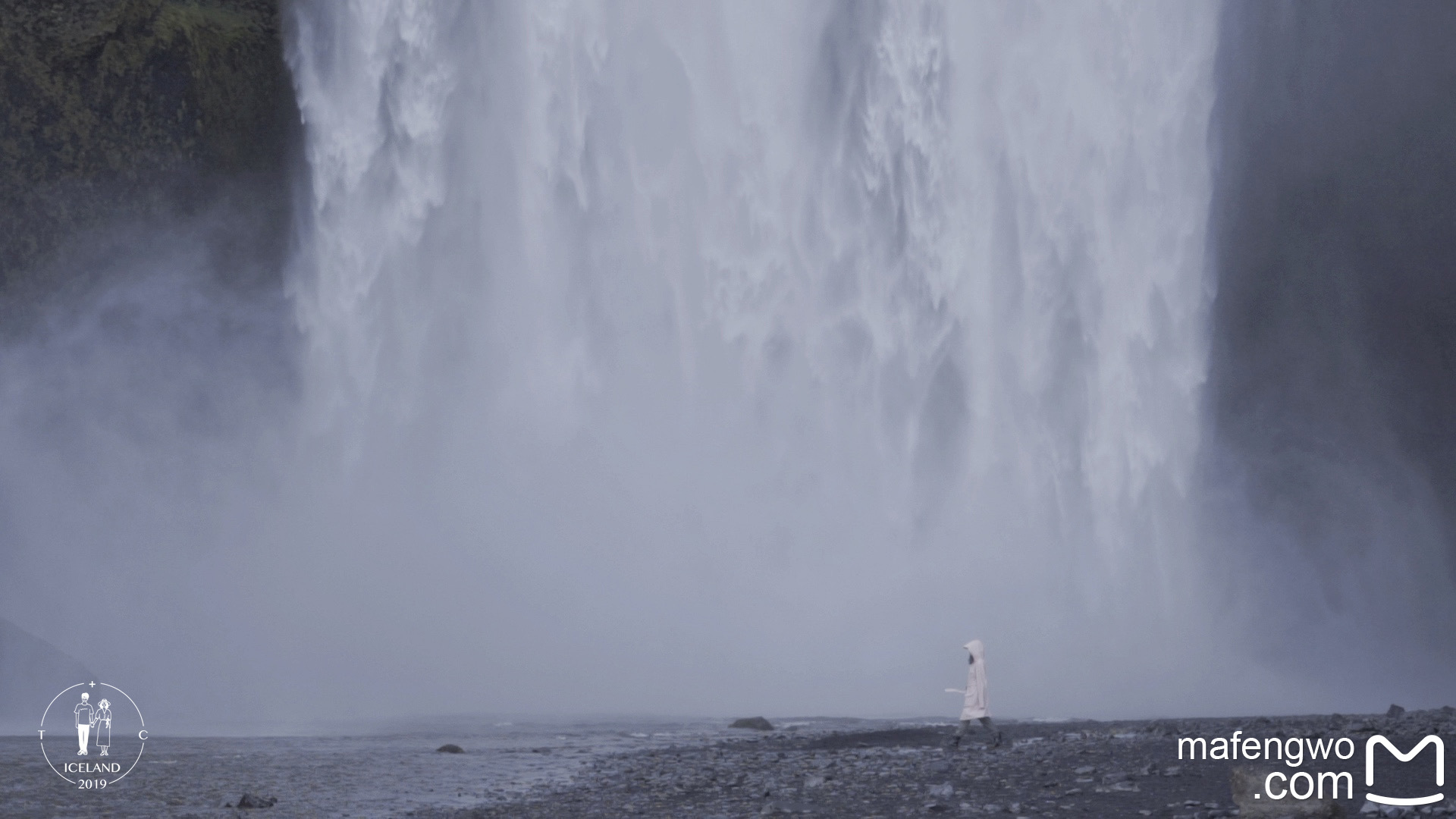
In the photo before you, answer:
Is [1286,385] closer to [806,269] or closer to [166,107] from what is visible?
[806,269]

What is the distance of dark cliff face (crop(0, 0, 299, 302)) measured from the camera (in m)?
31.3

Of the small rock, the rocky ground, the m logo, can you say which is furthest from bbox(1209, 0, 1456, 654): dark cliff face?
the small rock

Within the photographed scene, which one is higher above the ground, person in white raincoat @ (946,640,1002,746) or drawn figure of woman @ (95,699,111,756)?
person in white raincoat @ (946,640,1002,746)

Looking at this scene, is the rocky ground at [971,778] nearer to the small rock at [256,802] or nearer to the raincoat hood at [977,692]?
the raincoat hood at [977,692]

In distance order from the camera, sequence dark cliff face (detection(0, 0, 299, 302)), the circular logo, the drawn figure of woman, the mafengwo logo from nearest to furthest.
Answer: the mafengwo logo
the circular logo
the drawn figure of woman
dark cliff face (detection(0, 0, 299, 302))

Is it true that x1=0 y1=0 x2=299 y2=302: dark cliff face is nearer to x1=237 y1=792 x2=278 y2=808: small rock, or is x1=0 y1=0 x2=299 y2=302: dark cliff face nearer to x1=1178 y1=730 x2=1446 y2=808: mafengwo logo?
x1=237 y1=792 x2=278 y2=808: small rock

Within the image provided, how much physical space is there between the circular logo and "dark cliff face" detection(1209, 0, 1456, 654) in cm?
2294

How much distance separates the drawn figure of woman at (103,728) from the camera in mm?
15115

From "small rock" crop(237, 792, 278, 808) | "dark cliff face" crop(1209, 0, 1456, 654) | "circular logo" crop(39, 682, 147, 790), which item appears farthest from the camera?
"dark cliff face" crop(1209, 0, 1456, 654)

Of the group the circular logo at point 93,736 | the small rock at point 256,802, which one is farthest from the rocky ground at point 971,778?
the circular logo at point 93,736

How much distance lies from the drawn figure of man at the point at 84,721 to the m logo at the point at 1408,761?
12671 mm

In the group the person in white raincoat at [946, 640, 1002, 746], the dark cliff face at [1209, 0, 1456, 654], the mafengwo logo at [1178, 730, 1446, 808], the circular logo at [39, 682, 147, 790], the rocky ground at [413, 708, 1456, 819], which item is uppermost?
the dark cliff face at [1209, 0, 1456, 654]

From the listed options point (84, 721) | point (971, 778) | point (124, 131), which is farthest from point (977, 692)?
point (124, 131)

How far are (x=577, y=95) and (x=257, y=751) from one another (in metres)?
18.3
